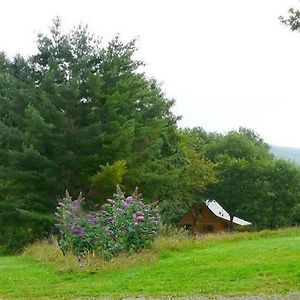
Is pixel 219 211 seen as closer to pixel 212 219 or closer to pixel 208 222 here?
pixel 212 219

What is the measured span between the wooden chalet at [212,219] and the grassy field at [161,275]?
137 feet

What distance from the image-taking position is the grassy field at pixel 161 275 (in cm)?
916

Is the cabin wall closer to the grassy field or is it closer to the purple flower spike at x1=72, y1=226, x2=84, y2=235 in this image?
the grassy field

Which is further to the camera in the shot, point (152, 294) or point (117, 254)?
point (117, 254)

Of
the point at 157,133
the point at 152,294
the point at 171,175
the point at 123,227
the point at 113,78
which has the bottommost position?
the point at 152,294

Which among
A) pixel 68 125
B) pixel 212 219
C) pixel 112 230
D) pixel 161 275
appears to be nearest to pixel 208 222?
pixel 212 219

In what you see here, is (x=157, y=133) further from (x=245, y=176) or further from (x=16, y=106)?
(x=245, y=176)

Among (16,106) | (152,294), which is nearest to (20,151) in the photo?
(16,106)

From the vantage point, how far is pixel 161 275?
10.9m

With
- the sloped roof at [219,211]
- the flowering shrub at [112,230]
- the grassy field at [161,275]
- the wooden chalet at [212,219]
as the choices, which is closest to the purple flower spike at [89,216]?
the flowering shrub at [112,230]

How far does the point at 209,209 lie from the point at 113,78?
2862 cm

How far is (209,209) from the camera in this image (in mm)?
57281

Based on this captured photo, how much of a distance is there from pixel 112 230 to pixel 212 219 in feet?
153

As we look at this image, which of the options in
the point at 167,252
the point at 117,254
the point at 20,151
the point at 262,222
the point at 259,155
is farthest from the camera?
the point at 259,155
